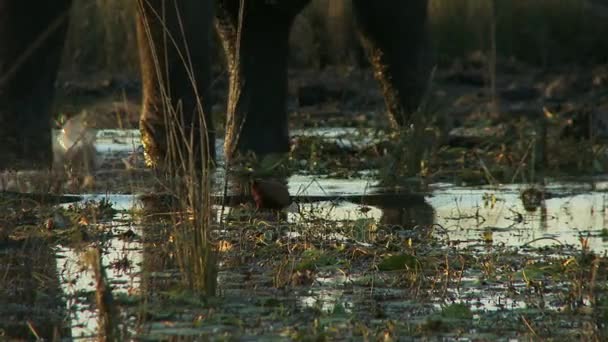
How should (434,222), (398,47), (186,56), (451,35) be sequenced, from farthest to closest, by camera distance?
(451,35) → (398,47) → (186,56) → (434,222)

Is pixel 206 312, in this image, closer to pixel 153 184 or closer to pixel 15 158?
pixel 153 184

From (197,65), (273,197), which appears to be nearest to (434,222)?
(273,197)

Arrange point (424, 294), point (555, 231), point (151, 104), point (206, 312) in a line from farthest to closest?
point (151, 104) → point (555, 231) → point (424, 294) → point (206, 312)

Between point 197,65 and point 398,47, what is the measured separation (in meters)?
2.33

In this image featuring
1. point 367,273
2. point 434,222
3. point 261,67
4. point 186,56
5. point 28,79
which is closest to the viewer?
point 367,273

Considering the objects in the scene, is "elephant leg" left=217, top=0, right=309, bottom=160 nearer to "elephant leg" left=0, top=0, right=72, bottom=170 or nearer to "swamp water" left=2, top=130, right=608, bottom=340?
"elephant leg" left=0, top=0, right=72, bottom=170

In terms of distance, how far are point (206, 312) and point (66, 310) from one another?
16.3 inches

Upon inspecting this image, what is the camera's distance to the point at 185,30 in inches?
332

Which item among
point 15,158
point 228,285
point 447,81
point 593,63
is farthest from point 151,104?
point 593,63

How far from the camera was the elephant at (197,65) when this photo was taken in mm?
8461

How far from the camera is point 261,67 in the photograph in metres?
10.4

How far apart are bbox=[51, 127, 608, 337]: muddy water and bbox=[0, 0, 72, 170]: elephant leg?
0.58m

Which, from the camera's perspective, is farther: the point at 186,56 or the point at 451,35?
the point at 451,35

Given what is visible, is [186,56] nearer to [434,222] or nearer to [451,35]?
[434,222]
